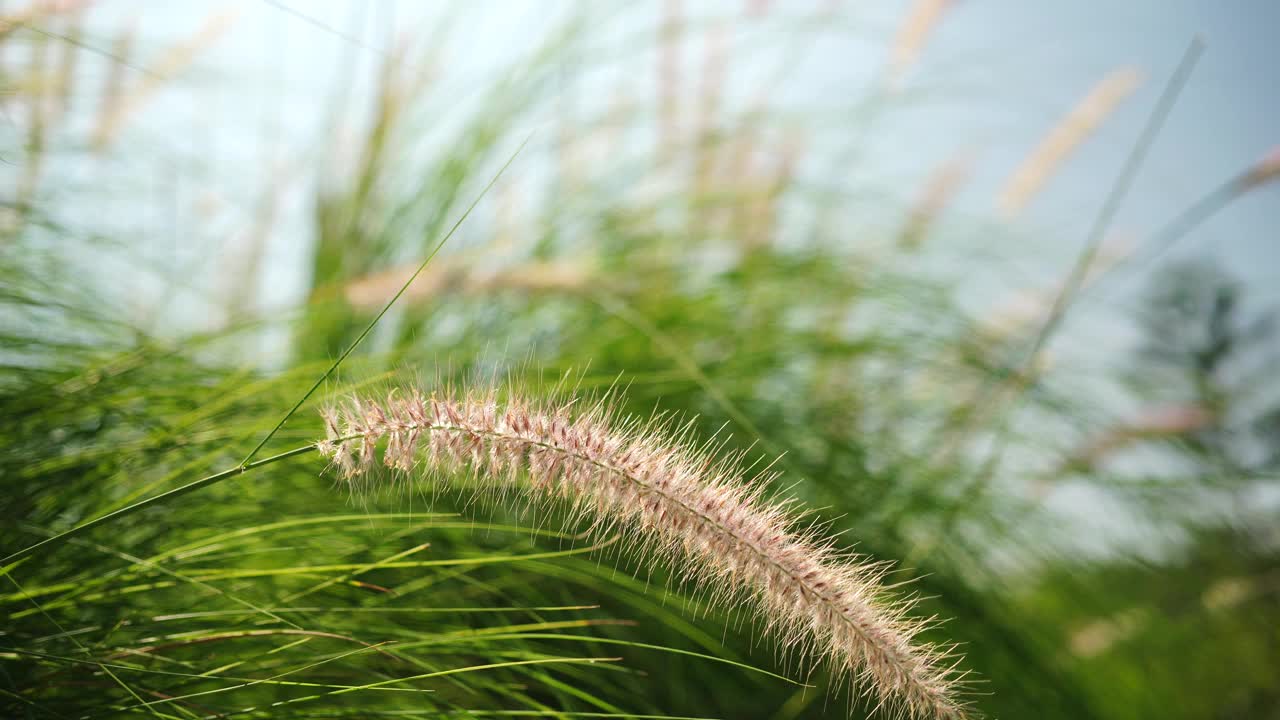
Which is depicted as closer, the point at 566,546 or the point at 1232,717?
the point at 566,546

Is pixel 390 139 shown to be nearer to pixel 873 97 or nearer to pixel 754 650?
pixel 873 97

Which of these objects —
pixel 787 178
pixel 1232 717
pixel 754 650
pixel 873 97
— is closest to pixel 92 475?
pixel 754 650

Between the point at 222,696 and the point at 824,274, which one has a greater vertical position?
the point at 824,274

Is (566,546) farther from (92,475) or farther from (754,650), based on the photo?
(92,475)

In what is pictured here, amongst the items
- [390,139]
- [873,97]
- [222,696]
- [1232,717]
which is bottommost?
[1232,717]

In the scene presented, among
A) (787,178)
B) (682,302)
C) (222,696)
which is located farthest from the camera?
(787,178)

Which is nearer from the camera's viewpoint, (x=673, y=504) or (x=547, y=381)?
(x=673, y=504)

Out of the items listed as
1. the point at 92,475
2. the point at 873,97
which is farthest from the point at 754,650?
the point at 873,97

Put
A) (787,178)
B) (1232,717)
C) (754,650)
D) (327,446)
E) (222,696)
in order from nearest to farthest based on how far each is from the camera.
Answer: (327,446)
(222,696)
(754,650)
(787,178)
(1232,717)

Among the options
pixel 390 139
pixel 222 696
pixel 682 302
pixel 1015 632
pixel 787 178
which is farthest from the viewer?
pixel 390 139
